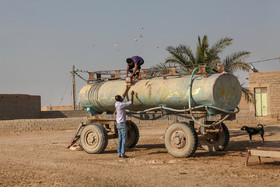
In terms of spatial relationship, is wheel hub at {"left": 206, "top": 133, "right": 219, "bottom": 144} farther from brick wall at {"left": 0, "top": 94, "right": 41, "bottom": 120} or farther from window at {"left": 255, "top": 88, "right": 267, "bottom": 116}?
brick wall at {"left": 0, "top": 94, "right": 41, "bottom": 120}

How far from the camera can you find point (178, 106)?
11008 mm

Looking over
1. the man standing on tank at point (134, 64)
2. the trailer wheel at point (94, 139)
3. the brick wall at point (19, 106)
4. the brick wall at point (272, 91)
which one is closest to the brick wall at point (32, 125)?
the brick wall at point (19, 106)

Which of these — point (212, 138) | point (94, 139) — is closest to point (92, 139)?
point (94, 139)

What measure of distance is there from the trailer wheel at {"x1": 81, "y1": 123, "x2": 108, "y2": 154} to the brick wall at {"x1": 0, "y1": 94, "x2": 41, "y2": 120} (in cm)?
1862

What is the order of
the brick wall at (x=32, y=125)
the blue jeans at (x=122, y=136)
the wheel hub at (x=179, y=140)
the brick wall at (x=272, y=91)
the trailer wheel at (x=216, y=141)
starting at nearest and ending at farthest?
1. the wheel hub at (x=179, y=140)
2. the blue jeans at (x=122, y=136)
3. the trailer wheel at (x=216, y=141)
4. the brick wall at (x=32, y=125)
5. the brick wall at (x=272, y=91)

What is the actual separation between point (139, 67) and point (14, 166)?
5281mm

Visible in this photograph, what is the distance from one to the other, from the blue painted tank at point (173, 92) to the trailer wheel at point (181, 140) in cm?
80

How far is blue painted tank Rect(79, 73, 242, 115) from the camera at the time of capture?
10289 millimetres

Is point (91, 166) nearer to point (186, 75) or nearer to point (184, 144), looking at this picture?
point (184, 144)

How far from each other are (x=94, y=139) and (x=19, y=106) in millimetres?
19613

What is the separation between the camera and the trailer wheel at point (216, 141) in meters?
11.4

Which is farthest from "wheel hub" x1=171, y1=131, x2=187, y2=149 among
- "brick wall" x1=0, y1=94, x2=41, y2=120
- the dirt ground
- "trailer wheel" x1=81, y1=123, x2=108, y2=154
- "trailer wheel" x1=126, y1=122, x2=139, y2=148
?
"brick wall" x1=0, y1=94, x2=41, y2=120

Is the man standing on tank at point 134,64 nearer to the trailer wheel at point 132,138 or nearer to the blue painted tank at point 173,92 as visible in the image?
the blue painted tank at point 173,92

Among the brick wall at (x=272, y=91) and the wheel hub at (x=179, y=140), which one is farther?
the brick wall at (x=272, y=91)
